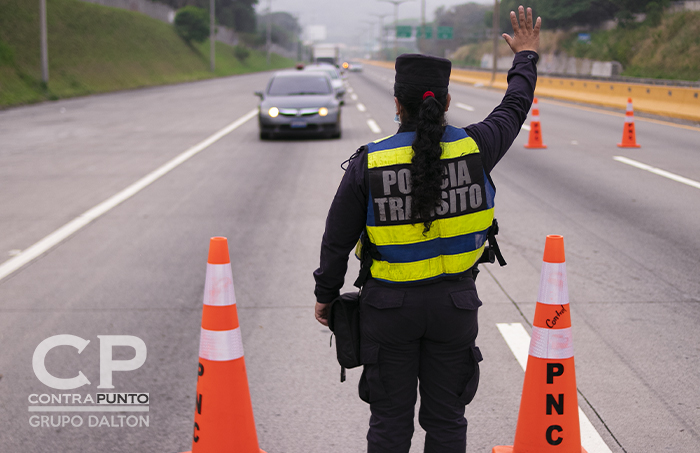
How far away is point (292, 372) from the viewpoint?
4328 millimetres

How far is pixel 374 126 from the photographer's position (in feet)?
61.9

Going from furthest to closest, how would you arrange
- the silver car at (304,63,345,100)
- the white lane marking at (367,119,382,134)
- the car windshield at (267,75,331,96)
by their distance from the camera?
the silver car at (304,63,345,100) < the white lane marking at (367,119,382,134) < the car windshield at (267,75,331,96)

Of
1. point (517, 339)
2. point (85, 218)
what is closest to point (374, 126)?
point (85, 218)

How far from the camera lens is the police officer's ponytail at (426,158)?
2.53 meters

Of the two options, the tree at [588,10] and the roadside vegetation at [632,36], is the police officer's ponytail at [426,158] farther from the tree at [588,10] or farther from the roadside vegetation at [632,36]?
the tree at [588,10]

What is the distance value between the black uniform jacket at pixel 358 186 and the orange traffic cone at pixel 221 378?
58 centimetres

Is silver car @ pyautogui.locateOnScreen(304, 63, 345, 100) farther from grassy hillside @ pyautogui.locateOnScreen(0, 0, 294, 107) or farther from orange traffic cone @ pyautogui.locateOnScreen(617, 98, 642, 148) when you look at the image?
grassy hillside @ pyautogui.locateOnScreen(0, 0, 294, 107)

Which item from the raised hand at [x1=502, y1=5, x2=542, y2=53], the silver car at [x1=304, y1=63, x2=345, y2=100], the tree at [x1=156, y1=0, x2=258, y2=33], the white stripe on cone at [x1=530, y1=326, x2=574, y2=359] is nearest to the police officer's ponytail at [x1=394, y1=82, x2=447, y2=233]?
the raised hand at [x1=502, y1=5, x2=542, y2=53]

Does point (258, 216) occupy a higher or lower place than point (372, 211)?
lower

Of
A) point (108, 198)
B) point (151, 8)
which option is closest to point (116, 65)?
point (151, 8)

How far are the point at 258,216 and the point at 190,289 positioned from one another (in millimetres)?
2824

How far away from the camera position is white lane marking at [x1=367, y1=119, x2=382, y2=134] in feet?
57.7

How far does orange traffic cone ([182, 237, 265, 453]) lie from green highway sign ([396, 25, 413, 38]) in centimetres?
10169

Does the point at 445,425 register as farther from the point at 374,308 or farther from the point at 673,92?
the point at 673,92
